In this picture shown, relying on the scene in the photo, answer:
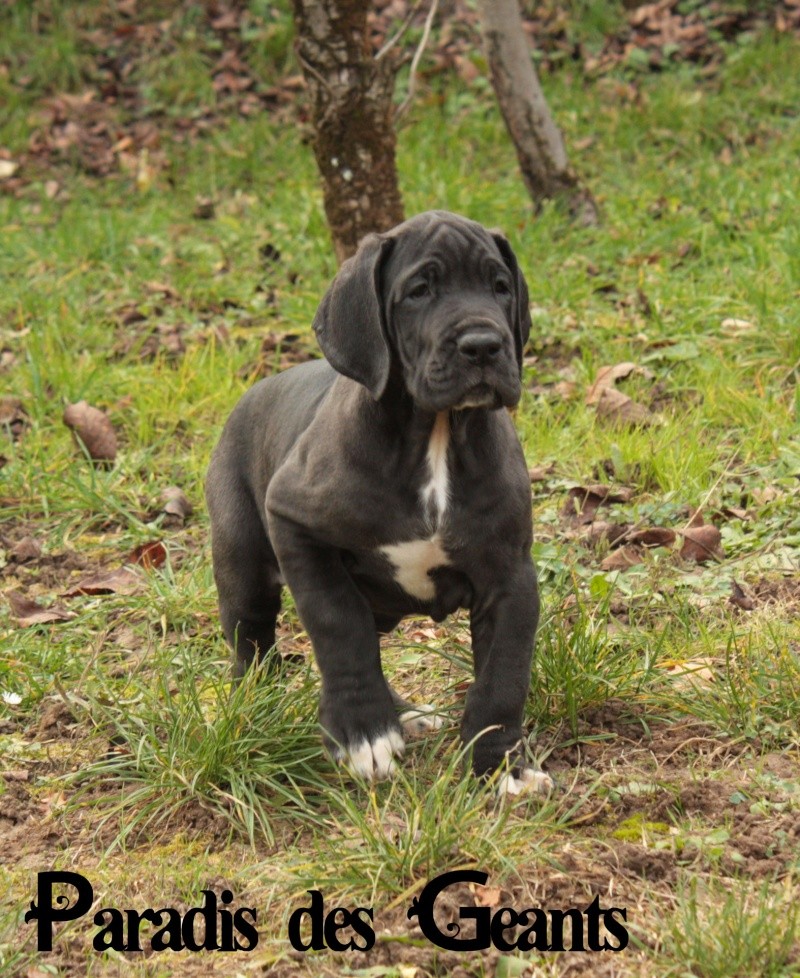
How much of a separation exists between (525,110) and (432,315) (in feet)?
17.0

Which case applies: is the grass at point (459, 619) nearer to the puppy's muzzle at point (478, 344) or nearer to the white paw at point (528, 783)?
the white paw at point (528, 783)

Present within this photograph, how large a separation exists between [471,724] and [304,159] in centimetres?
723

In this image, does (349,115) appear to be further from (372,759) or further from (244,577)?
(372,759)

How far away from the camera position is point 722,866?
3.38m

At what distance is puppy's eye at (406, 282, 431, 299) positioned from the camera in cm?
385

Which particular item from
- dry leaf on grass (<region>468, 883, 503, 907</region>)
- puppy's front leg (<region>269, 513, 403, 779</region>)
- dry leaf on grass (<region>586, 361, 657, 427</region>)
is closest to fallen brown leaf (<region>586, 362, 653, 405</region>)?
dry leaf on grass (<region>586, 361, 657, 427</region>)

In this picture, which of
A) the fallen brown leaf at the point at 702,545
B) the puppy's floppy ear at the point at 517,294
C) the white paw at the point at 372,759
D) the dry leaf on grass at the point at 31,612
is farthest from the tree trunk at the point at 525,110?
the white paw at the point at 372,759

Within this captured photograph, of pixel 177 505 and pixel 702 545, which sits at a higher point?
pixel 702 545

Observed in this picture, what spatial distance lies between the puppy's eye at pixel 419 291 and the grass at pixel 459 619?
1.09m

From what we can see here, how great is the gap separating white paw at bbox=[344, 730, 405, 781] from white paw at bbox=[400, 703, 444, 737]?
0.37m

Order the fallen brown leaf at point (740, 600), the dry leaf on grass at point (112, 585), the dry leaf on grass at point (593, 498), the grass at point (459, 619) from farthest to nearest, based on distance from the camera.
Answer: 1. the dry leaf on grass at point (593, 498)
2. the dry leaf on grass at point (112, 585)
3. the fallen brown leaf at point (740, 600)
4. the grass at point (459, 619)

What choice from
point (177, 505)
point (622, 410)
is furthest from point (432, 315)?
point (622, 410)

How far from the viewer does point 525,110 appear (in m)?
8.59

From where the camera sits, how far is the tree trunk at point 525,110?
8.49 meters
